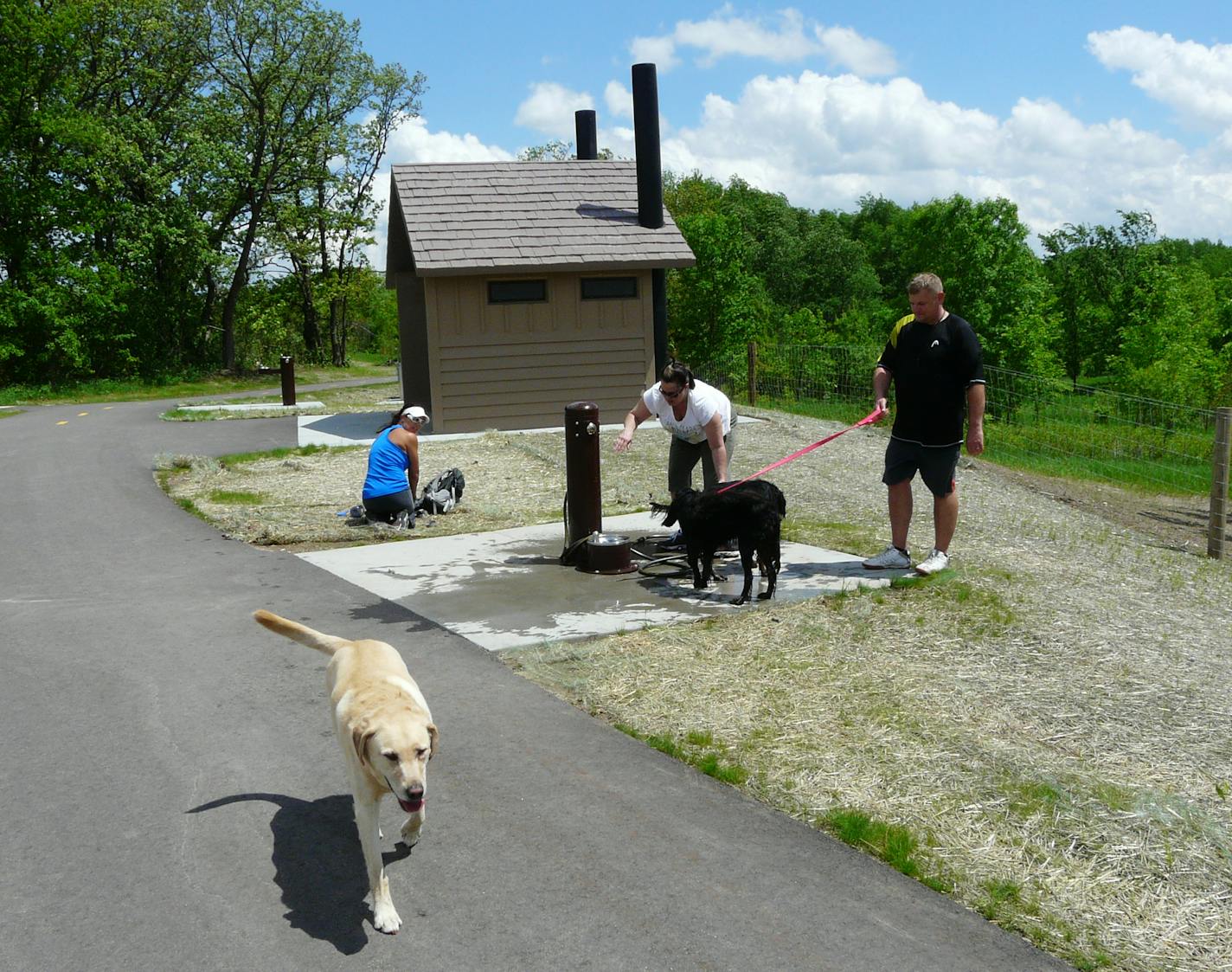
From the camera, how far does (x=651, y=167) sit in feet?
60.3

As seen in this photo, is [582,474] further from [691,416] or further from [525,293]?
[525,293]

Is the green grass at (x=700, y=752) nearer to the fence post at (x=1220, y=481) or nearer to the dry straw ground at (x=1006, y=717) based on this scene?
the dry straw ground at (x=1006, y=717)

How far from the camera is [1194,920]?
11.3ft

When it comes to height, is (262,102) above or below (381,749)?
above

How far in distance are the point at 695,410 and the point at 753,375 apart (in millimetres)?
12547

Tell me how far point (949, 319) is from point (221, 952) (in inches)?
227

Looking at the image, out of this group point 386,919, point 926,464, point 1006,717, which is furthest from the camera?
point 926,464

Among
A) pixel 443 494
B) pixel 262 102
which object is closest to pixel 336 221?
pixel 262 102

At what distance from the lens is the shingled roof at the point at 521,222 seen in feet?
56.9

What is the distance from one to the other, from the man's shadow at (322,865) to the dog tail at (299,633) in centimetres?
61

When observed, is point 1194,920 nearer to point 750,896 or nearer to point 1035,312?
point 750,896

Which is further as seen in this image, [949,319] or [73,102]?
[73,102]

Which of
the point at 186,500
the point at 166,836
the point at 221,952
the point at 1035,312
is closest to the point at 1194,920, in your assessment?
the point at 221,952

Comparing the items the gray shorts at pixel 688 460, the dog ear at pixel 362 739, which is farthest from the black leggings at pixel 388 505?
the dog ear at pixel 362 739
